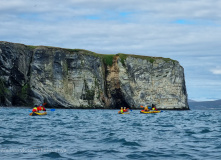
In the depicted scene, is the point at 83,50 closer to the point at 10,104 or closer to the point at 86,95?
the point at 86,95

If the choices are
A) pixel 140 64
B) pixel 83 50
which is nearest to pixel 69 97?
pixel 83 50

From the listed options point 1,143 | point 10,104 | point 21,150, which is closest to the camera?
point 21,150

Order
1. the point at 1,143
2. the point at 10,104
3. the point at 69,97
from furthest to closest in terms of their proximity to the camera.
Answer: the point at 69,97, the point at 10,104, the point at 1,143

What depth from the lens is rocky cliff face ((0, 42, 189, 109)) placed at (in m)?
94.8

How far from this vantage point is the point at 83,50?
4161 inches

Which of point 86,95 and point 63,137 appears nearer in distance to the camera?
point 63,137

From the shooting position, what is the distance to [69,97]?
99.1 metres

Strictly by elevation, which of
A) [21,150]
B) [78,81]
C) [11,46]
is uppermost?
[11,46]

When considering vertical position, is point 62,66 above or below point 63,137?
above

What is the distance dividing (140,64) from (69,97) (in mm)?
24430

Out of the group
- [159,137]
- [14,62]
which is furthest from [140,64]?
[159,137]

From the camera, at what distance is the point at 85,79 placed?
338ft

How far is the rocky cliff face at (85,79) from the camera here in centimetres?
9475

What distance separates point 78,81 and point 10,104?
20.0 meters
